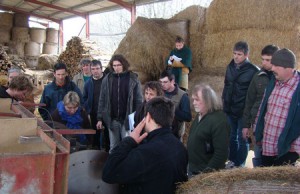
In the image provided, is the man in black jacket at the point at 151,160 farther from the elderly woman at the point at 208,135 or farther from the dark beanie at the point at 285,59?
the dark beanie at the point at 285,59

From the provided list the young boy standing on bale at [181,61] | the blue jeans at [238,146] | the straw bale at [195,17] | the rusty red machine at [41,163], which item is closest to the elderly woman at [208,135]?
the rusty red machine at [41,163]

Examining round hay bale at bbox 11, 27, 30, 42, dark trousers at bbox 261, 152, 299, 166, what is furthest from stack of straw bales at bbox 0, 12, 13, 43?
dark trousers at bbox 261, 152, 299, 166

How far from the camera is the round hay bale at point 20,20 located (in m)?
19.1

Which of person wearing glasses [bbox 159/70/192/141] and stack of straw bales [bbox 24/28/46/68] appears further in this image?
stack of straw bales [bbox 24/28/46/68]

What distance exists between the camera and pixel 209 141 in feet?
10.1

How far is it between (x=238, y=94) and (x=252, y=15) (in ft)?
11.4

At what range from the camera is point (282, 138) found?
320 cm

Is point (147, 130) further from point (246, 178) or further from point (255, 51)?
point (255, 51)

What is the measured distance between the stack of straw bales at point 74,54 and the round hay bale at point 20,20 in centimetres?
817

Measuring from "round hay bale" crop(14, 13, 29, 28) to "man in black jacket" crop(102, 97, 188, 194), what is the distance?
18.5 meters

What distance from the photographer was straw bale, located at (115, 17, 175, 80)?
8875 mm

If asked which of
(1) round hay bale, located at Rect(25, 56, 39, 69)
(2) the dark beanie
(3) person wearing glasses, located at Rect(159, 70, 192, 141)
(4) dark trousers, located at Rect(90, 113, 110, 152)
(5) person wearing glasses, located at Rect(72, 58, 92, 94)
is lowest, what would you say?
(4) dark trousers, located at Rect(90, 113, 110, 152)

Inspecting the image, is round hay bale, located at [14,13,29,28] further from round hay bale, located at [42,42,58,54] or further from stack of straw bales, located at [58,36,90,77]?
stack of straw bales, located at [58,36,90,77]

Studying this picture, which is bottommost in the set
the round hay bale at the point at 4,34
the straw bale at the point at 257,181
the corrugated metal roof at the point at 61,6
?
the straw bale at the point at 257,181
